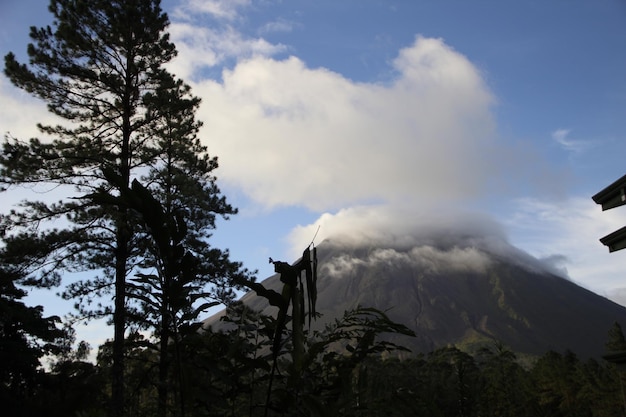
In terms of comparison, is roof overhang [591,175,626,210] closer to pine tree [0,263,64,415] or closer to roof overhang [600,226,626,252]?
roof overhang [600,226,626,252]

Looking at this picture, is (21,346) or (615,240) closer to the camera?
(615,240)

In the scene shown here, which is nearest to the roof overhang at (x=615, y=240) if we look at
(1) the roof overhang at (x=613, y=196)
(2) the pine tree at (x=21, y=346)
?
(1) the roof overhang at (x=613, y=196)

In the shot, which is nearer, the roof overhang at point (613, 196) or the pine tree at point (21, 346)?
the roof overhang at point (613, 196)

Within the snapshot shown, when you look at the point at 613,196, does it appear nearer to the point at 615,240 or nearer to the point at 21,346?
the point at 615,240

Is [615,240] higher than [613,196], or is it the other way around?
[613,196]

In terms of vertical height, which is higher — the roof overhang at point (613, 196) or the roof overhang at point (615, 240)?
the roof overhang at point (613, 196)

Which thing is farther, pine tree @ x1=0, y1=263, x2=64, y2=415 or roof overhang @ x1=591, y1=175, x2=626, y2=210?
pine tree @ x1=0, y1=263, x2=64, y2=415

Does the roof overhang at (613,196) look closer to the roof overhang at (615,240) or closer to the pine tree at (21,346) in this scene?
the roof overhang at (615,240)

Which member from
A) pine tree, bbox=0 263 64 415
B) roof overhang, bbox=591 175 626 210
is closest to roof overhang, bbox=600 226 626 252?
roof overhang, bbox=591 175 626 210

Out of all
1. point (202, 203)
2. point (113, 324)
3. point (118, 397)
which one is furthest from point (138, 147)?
point (118, 397)

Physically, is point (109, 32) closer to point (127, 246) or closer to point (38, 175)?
point (38, 175)

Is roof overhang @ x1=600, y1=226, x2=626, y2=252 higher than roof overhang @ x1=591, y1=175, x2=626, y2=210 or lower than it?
lower

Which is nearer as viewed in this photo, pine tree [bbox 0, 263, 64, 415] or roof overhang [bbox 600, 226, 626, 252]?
roof overhang [bbox 600, 226, 626, 252]

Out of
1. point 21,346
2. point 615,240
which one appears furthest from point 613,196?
point 21,346
